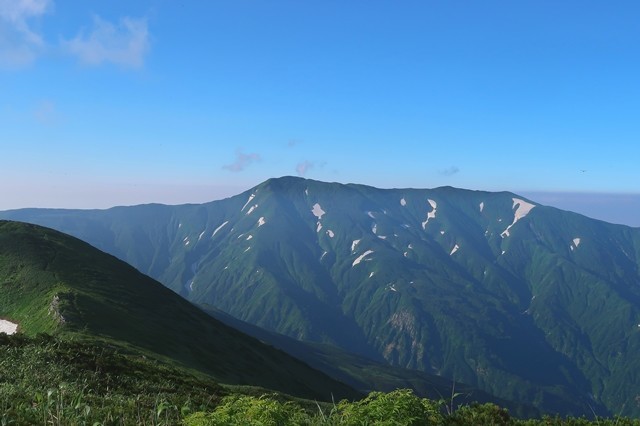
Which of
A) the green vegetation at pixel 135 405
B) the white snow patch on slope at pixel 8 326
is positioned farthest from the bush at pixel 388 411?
the white snow patch on slope at pixel 8 326

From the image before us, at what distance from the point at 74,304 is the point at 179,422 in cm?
6375

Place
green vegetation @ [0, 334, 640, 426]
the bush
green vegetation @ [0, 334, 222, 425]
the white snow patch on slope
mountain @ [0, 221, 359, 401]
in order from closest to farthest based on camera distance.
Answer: the bush → green vegetation @ [0, 334, 640, 426] → green vegetation @ [0, 334, 222, 425] → mountain @ [0, 221, 359, 401] → the white snow patch on slope

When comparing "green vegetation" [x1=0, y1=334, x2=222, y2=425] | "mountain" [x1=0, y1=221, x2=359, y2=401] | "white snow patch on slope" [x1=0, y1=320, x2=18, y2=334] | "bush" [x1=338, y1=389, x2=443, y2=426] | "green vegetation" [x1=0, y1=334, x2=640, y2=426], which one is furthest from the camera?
"white snow patch on slope" [x1=0, y1=320, x2=18, y2=334]

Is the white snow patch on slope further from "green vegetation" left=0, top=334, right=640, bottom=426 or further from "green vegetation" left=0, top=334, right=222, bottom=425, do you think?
"green vegetation" left=0, top=334, right=640, bottom=426

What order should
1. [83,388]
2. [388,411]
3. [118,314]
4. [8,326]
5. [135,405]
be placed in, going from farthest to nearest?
[118,314], [8,326], [83,388], [135,405], [388,411]

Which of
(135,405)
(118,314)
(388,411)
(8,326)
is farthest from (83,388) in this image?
Result: (8,326)

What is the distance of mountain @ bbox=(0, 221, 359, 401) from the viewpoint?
65000 mm

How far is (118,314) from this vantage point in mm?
73438

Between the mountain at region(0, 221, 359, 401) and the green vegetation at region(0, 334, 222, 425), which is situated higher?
the green vegetation at region(0, 334, 222, 425)

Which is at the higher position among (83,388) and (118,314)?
(83,388)

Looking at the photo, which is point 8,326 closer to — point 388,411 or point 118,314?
point 118,314

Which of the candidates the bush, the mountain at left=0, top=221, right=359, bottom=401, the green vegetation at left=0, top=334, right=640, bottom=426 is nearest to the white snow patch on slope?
the mountain at left=0, top=221, right=359, bottom=401

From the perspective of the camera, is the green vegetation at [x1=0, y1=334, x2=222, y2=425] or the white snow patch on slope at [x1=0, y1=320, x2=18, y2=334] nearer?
the green vegetation at [x1=0, y1=334, x2=222, y2=425]

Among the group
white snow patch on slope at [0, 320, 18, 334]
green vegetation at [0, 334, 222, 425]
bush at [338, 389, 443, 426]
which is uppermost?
bush at [338, 389, 443, 426]
